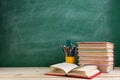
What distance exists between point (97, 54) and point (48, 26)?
54cm

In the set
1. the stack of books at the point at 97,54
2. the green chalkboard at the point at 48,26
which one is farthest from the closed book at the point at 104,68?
the green chalkboard at the point at 48,26

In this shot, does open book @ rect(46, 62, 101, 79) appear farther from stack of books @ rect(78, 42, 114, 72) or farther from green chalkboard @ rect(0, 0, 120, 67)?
green chalkboard @ rect(0, 0, 120, 67)

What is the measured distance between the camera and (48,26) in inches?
66.4

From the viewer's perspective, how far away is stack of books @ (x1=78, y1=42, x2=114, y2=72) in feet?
4.35

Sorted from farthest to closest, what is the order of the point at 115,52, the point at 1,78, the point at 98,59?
the point at 115,52, the point at 98,59, the point at 1,78

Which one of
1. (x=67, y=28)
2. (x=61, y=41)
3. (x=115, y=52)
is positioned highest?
(x=67, y=28)

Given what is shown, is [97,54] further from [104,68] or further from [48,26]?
[48,26]

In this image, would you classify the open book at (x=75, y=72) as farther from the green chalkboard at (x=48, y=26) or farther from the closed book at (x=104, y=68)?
the green chalkboard at (x=48, y=26)

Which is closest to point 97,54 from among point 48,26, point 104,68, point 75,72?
point 104,68

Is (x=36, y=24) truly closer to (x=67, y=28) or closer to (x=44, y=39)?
(x=44, y=39)

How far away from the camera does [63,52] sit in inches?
64.8

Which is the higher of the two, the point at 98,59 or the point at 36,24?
the point at 36,24

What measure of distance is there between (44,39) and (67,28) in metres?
0.22

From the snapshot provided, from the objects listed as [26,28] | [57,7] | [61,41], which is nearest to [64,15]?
[57,7]
